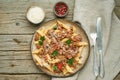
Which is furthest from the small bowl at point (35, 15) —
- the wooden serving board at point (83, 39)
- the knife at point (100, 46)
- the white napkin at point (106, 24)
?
the knife at point (100, 46)

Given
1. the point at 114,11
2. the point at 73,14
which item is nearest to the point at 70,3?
the point at 73,14

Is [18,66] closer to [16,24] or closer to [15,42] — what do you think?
[15,42]

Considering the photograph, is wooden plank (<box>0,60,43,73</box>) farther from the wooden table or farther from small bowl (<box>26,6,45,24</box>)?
small bowl (<box>26,6,45,24</box>)

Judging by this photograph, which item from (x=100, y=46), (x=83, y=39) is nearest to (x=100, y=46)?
(x=100, y=46)

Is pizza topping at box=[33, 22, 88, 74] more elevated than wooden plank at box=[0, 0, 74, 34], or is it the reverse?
wooden plank at box=[0, 0, 74, 34]

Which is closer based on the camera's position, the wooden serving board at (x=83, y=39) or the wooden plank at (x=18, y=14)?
the wooden serving board at (x=83, y=39)

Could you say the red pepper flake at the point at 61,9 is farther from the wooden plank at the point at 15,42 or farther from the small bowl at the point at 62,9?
the wooden plank at the point at 15,42

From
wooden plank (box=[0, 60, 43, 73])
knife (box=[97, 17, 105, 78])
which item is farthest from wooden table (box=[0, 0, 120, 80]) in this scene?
knife (box=[97, 17, 105, 78])
